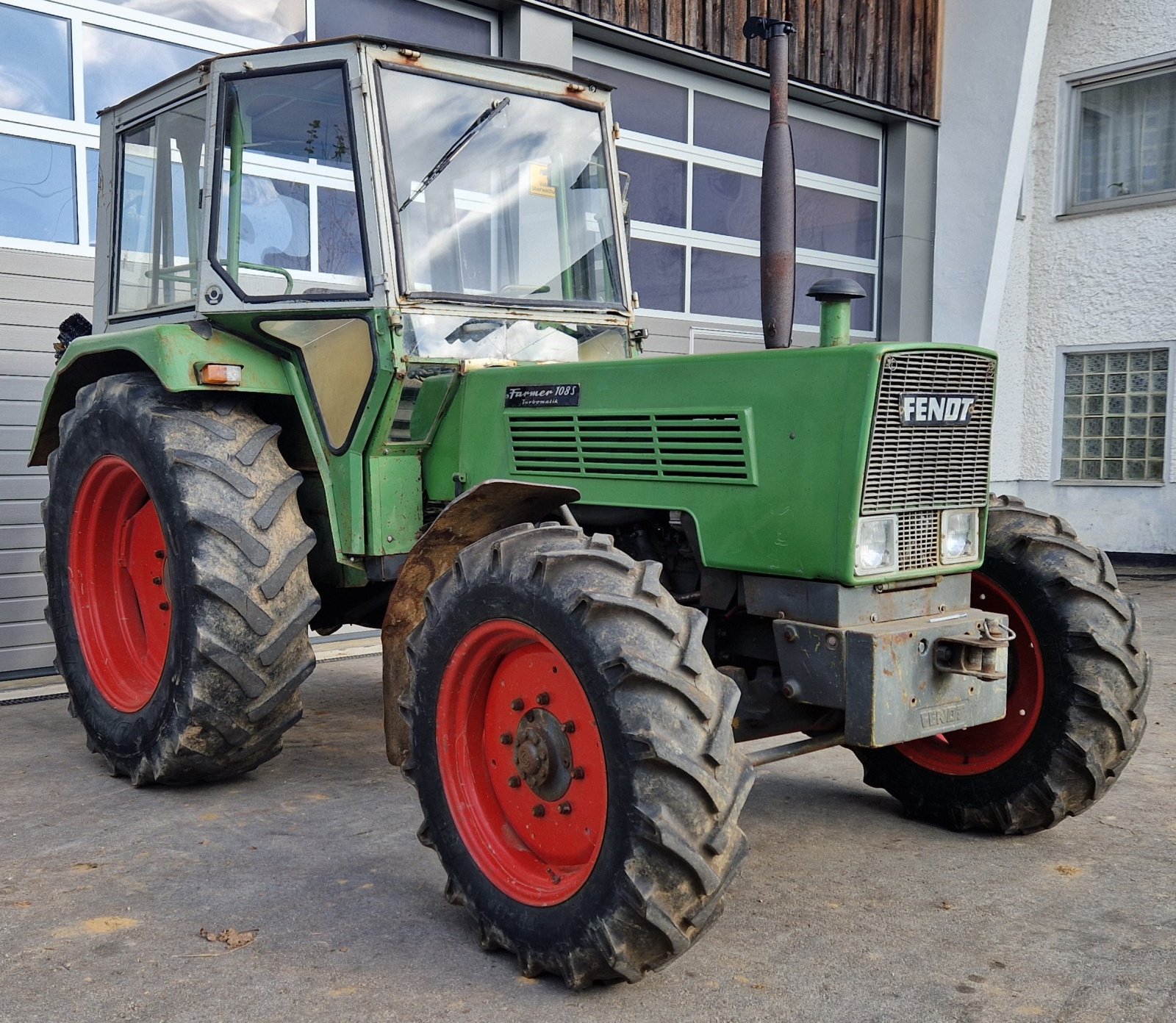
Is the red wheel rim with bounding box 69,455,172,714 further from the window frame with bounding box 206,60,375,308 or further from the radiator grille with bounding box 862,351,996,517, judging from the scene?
the radiator grille with bounding box 862,351,996,517

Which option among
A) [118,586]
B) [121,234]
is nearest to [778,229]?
[121,234]

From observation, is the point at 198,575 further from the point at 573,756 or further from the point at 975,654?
the point at 975,654

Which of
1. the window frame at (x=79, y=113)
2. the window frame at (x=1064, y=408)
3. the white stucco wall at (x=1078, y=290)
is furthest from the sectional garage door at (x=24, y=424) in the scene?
the window frame at (x=1064, y=408)

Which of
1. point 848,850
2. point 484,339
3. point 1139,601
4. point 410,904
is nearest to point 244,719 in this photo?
point 410,904

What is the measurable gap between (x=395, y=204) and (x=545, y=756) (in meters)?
1.84

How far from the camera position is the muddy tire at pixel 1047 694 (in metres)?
3.56

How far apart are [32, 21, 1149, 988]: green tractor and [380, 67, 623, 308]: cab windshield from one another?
0.04 ft

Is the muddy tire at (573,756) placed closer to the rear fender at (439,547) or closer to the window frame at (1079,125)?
the rear fender at (439,547)

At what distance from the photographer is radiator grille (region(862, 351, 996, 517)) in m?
3.01

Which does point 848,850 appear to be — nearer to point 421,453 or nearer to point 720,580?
point 720,580

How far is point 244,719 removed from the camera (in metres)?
3.91

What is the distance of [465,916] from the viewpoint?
3.12m

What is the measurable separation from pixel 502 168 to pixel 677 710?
2255 millimetres

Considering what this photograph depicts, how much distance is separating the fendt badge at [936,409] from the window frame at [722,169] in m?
5.29
